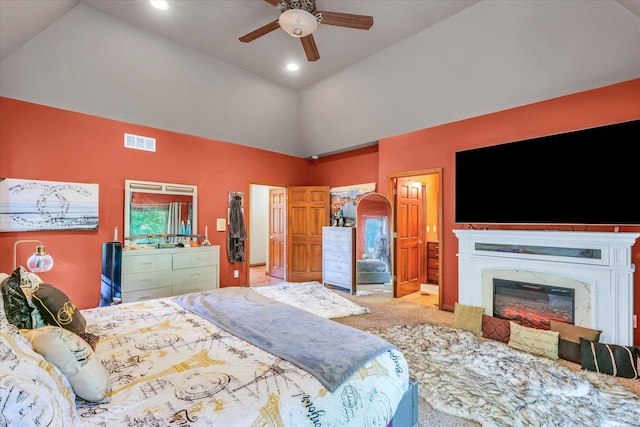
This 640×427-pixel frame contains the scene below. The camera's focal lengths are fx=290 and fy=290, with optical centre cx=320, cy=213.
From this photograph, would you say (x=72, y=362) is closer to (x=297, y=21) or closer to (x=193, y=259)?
(x=297, y=21)

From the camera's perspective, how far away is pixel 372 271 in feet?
16.9

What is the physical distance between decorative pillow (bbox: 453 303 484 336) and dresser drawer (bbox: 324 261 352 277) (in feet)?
6.85

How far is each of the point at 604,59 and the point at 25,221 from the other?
6327 mm

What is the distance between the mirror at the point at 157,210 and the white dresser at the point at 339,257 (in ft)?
7.85

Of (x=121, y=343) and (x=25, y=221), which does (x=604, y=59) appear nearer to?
(x=121, y=343)

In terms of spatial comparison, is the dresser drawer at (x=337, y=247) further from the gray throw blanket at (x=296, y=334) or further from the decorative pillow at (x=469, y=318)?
the gray throw blanket at (x=296, y=334)

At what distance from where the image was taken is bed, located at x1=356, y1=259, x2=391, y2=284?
5.05 meters

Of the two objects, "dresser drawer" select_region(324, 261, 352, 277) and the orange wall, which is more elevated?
the orange wall

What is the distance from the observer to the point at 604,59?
9.13 ft

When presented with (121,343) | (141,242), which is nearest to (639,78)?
(121,343)

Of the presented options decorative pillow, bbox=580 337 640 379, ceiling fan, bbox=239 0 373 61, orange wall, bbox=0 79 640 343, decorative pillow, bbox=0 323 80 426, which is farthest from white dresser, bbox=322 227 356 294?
decorative pillow, bbox=0 323 80 426

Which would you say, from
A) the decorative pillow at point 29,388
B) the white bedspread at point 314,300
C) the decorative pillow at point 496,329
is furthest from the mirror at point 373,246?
the decorative pillow at point 29,388

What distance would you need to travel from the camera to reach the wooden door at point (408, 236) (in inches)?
198

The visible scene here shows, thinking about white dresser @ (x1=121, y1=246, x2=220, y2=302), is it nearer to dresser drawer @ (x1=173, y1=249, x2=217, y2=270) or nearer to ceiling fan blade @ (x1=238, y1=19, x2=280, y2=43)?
dresser drawer @ (x1=173, y1=249, x2=217, y2=270)
